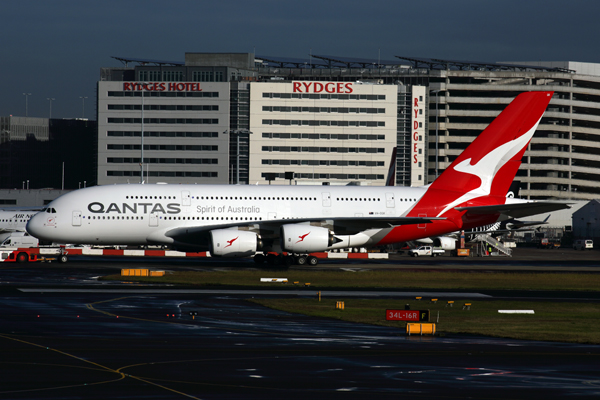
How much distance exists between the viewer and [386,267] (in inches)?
2172

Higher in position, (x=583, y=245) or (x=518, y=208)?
(x=518, y=208)

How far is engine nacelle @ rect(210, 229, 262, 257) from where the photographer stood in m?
49.7

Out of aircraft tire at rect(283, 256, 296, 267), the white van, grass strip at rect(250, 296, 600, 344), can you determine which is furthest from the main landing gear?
the white van

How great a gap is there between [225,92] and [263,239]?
456ft

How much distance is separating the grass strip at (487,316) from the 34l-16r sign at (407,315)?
19 centimetres

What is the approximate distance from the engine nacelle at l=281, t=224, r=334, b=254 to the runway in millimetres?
22055

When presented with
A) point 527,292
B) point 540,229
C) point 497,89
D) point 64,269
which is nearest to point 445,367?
point 527,292

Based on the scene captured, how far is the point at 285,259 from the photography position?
54.1m


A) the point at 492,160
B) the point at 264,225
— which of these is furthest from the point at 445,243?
the point at 264,225

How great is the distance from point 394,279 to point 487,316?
1684 centimetres

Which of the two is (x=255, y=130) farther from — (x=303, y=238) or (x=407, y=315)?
(x=407, y=315)

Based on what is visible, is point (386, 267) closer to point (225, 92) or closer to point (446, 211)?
point (446, 211)

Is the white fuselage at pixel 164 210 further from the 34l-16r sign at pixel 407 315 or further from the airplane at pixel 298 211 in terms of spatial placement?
the 34l-16r sign at pixel 407 315

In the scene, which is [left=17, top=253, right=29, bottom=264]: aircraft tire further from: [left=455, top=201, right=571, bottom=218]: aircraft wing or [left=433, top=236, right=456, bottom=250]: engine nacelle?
[left=433, top=236, right=456, bottom=250]: engine nacelle
